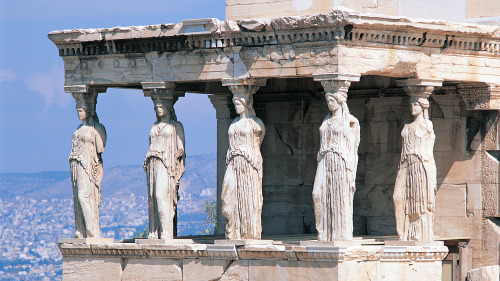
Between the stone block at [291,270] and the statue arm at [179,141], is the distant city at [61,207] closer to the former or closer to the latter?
the statue arm at [179,141]

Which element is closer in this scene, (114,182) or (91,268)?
(91,268)

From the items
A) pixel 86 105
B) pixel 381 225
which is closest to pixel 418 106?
pixel 381 225

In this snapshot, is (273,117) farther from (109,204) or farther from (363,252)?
(109,204)

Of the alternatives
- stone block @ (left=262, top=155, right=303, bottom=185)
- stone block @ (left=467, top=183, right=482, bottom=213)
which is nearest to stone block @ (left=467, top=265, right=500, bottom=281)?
stone block @ (left=467, top=183, right=482, bottom=213)

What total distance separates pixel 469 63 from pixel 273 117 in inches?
166

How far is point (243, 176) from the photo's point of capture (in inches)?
1021

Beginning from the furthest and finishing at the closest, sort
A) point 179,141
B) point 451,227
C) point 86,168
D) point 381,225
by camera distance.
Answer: point 381,225 < point 451,227 < point 86,168 < point 179,141

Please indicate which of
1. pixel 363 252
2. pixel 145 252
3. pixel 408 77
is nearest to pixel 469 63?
pixel 408 77

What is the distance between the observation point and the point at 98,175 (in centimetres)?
2772

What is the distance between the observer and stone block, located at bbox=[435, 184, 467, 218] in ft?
Result: 92.8

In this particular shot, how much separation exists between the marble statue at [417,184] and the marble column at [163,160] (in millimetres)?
3423

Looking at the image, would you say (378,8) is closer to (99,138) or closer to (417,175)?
(417,175)

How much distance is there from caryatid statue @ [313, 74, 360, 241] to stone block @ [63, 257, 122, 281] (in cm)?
369

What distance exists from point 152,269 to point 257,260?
190 centimetres
